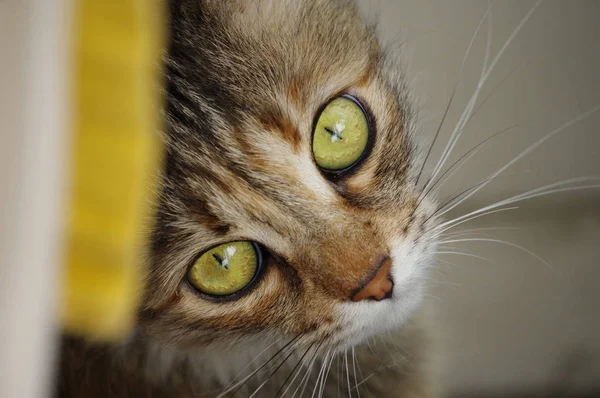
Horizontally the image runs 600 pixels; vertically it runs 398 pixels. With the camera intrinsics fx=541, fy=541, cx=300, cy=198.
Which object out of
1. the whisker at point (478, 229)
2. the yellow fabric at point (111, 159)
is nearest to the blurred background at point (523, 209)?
the whisker at point (478, 229)

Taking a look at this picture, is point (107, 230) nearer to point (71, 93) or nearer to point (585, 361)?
point (71, 93)

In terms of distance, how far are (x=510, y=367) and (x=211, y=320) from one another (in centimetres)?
34

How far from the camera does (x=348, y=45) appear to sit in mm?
611

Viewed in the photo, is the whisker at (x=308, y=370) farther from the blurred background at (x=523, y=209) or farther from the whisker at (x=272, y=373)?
the blurred background at (x=523, y=209)

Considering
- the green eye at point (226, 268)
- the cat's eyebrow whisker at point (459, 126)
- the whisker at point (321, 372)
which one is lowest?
the whisker at point (321, 372)

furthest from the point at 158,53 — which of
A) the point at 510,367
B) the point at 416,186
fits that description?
the point at 510,367

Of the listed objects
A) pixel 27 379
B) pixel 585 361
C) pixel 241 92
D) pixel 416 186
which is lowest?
pixel 585 361

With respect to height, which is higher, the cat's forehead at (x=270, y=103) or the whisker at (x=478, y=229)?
the cat's forehead at (x=270, y=103)

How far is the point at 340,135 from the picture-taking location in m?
0.59

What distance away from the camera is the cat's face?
546mm

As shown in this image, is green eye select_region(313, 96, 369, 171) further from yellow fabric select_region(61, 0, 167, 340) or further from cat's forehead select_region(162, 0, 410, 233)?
yellow fabric select_region(61, 0, 167, 340)

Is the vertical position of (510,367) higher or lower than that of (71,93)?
lower

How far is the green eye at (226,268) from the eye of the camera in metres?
0.56

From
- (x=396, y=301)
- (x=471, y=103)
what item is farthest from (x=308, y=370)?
(x=471, y=103)
